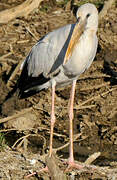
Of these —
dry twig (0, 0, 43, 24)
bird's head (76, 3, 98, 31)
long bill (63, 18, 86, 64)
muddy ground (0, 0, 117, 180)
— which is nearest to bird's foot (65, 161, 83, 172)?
muddy ground (0, 0, 117, 180)

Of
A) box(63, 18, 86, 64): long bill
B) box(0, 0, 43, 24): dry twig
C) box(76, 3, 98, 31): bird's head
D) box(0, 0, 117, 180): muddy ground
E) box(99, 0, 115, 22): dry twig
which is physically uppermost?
box(76, 3, 98, 31): bird's head

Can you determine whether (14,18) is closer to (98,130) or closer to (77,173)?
(98,130)

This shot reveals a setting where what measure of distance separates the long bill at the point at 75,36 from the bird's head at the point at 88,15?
5cm

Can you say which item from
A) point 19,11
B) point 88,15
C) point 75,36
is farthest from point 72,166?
point 19,11

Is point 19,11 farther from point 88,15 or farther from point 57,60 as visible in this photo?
point 88,15

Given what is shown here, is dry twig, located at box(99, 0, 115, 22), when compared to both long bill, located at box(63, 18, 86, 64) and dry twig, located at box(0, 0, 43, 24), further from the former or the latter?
long bill, located at box(63, 18, 86, 64)

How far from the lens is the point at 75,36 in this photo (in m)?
5.60

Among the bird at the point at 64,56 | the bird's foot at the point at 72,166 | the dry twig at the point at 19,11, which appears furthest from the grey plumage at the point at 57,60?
the dry twig at the point at 19,11

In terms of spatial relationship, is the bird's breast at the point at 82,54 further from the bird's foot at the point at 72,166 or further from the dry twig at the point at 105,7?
the dry twig at the point at 105,7

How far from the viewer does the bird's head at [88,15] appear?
5527 millimetres

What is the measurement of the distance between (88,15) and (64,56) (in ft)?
2.08

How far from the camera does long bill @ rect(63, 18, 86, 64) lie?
18.2ft

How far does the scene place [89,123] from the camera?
8.38 m

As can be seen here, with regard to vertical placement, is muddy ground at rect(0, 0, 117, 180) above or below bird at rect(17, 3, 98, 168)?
below
